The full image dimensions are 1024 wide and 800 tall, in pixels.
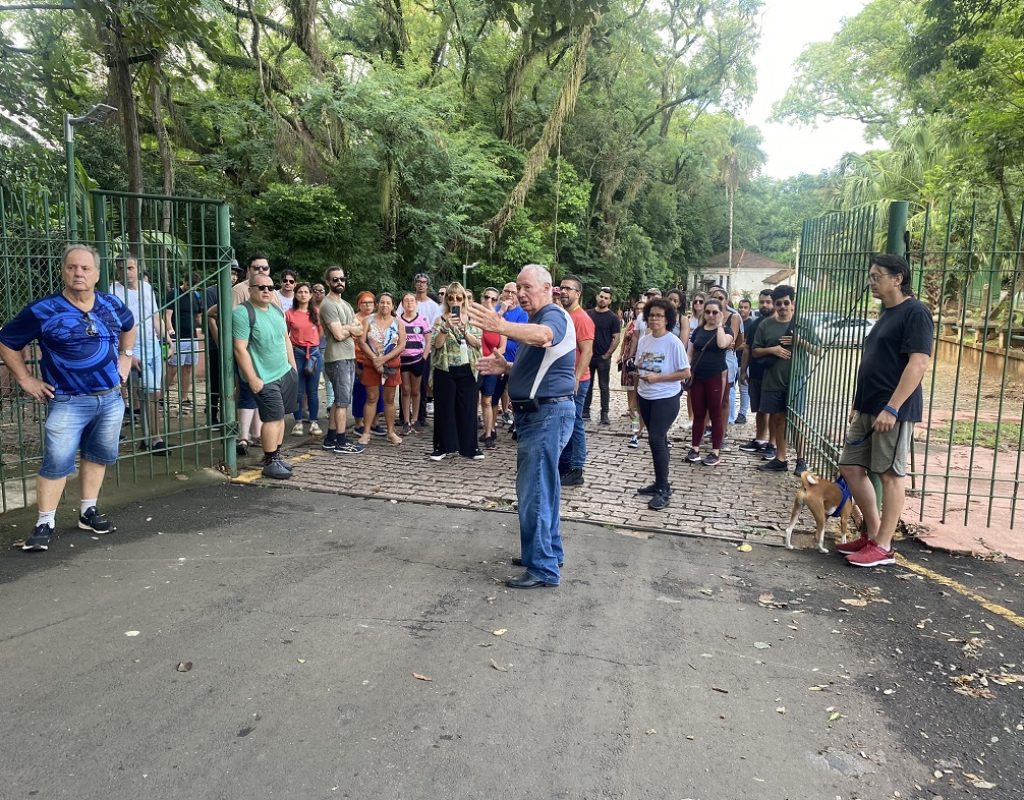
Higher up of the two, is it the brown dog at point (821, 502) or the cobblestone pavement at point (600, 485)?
the brown dog at point (821, 502)

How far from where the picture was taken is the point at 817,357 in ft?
23.8

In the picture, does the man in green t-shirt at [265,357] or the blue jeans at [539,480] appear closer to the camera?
the blue jeans at [539,480]

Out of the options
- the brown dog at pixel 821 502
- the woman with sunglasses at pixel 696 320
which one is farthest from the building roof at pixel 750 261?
the brown dog at pixel 821 502

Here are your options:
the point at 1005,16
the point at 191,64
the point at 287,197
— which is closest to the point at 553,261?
the point at 287,197

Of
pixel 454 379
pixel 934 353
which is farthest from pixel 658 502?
pixel 454 379

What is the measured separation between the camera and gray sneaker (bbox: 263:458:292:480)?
7.27 metres

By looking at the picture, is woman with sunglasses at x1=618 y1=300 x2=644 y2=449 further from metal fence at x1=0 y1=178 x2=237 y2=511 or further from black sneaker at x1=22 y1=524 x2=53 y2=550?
black sneaker at x1=22 y1=524 x2=53 y2=550

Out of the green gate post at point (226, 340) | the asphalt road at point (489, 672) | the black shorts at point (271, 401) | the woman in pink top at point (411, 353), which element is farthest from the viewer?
the woman in pink top at point (411, 353)

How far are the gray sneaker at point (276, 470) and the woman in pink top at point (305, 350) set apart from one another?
1514mm

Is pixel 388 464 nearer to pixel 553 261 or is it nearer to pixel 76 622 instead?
pixel 76 622

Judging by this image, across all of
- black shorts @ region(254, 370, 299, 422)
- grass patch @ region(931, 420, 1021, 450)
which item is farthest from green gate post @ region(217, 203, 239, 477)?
grass patch @ region(931, 420, 1021, 450)

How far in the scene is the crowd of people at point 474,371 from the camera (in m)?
4.84

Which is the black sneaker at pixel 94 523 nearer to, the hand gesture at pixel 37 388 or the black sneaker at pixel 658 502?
the hand gesture at pixel 37 388

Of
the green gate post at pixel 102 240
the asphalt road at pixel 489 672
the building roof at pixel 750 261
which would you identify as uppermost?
the building roof at pixel 750 261
